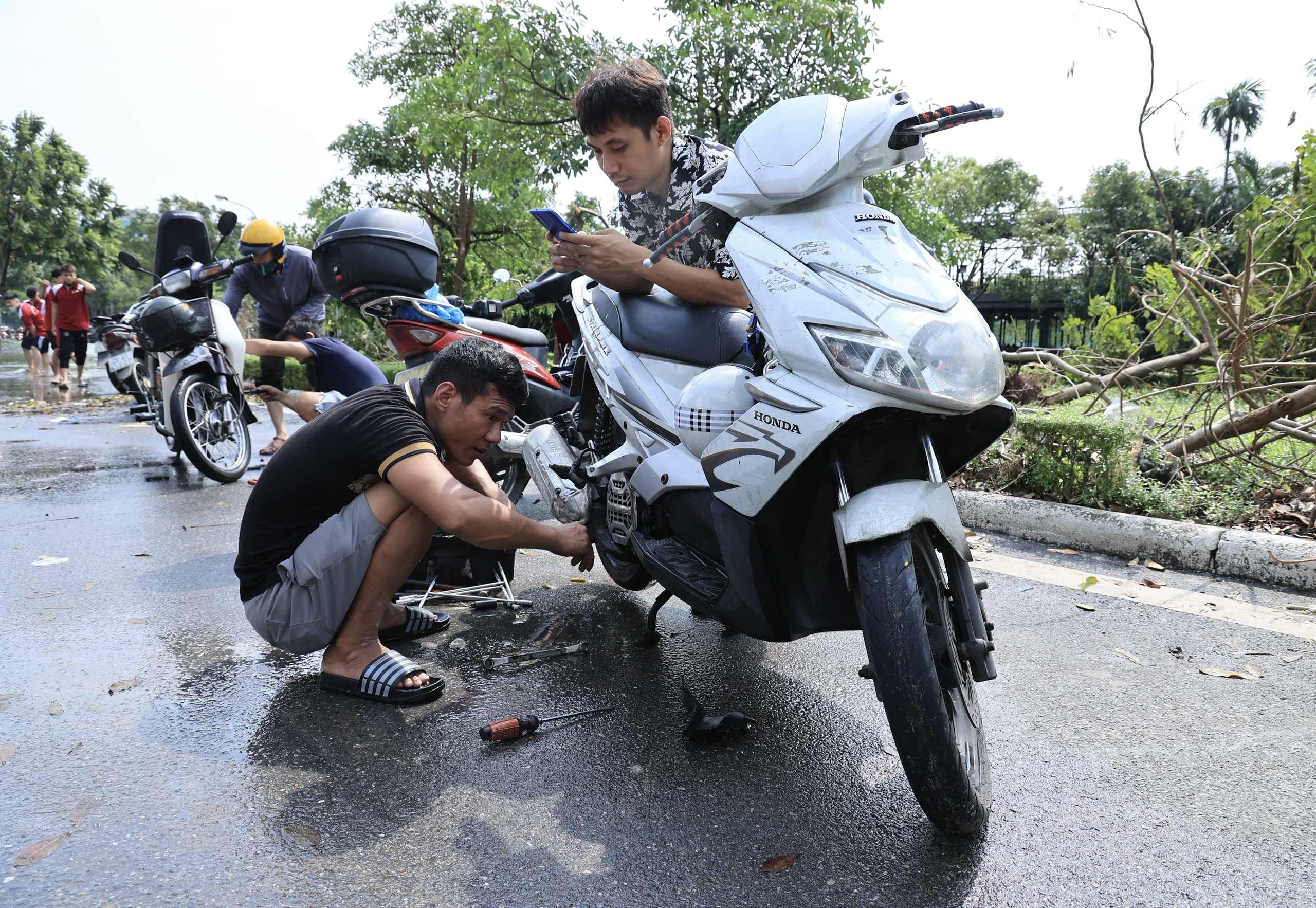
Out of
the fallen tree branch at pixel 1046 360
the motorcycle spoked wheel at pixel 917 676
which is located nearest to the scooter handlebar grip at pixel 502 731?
the motorcycle spoked wheel at pixel 917 676

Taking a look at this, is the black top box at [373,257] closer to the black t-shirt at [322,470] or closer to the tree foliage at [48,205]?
the black t-shirt at [322,470]

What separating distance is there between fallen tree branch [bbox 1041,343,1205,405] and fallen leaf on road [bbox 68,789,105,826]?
546 cm

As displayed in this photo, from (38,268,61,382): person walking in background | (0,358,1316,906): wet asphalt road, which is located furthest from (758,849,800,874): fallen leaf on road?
(38,268,61,382): person walking in background

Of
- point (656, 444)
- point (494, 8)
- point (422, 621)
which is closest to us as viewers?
point (656, 444)

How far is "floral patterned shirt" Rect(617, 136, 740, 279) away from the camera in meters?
2.66

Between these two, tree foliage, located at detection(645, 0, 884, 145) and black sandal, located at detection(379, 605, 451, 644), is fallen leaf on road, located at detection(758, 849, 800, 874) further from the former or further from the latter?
tree foliage, located at detection(645, 0, 884, 145)

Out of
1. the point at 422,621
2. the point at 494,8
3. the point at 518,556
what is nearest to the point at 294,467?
the point at 422,621

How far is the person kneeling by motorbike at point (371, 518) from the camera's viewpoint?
98.8 inches

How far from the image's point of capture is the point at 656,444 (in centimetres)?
254

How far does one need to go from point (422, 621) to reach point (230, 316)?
456cm

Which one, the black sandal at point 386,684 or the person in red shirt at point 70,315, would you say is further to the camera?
the person in red shirt at point 70,315

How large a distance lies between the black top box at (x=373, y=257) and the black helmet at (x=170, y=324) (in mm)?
2565

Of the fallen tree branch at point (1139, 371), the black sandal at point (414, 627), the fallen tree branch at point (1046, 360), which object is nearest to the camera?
the black sandal at point (414, 627)

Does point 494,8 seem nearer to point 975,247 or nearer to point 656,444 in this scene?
point 656,444
